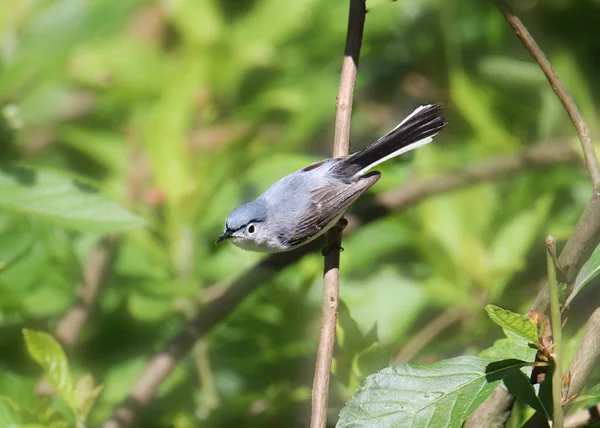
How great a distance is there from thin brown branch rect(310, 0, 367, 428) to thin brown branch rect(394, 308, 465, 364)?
0.37m

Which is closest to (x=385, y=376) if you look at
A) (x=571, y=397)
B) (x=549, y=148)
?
(x=571, y=397)

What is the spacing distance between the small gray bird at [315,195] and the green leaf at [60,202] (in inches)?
17.9

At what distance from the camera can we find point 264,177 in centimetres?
253

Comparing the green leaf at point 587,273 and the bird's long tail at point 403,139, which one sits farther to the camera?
the bird's long tail at point 403,139

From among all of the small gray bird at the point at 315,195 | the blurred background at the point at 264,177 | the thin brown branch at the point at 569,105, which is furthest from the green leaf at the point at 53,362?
the thin brown branch at the point at 569,105

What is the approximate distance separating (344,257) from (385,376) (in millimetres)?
941

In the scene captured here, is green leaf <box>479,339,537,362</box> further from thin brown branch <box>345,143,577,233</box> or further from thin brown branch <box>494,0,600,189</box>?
thin brown branch <box>345,143,577,233</box>

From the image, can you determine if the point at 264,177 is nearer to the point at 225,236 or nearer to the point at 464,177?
the point at 225,236

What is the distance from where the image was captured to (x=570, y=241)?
1320 millimetres

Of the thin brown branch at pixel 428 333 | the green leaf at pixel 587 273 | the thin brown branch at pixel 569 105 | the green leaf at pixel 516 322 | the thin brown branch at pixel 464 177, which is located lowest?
the thin brown branch at pixel 428 333

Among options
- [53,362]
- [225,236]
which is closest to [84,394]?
[53,362]

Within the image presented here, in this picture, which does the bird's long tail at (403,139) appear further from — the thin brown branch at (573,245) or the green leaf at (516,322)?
the green leaf at (516,322)

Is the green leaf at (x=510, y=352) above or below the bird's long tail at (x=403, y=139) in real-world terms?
below

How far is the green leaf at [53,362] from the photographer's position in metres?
1.59
